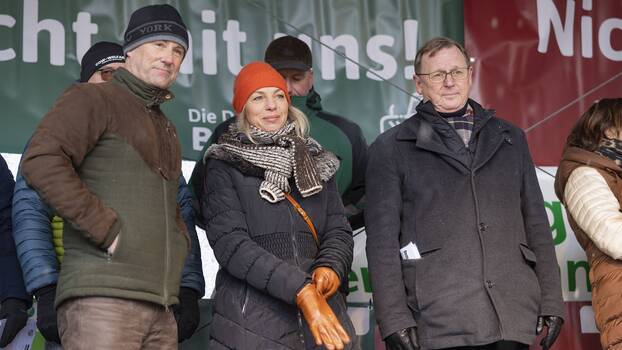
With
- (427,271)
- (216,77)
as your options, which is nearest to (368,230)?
(427,271)

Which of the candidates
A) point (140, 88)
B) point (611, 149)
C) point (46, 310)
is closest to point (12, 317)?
point (46, 310)

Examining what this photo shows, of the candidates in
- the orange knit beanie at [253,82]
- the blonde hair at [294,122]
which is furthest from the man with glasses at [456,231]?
the orange knit beanie at [253,82]

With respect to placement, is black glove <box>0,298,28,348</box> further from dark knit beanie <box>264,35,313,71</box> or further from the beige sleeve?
the beige sleeve

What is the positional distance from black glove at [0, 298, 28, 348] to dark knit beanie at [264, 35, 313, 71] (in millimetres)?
1602

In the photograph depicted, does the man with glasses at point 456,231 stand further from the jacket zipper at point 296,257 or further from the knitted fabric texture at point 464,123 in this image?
the jacket zipper at point 296,257

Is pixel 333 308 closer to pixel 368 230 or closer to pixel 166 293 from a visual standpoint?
pixel 368 230

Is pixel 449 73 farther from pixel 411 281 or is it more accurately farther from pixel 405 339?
pixel 405 339

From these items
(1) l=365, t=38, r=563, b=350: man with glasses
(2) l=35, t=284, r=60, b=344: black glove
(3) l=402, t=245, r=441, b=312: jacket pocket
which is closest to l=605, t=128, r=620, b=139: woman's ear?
(1) l=365, t=38, r=563, b=350: man with glasses

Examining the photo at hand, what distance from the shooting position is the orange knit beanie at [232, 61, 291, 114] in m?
4.19

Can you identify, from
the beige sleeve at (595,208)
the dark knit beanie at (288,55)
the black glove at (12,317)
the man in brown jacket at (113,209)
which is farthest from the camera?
the dark knit beanie at (288,55)

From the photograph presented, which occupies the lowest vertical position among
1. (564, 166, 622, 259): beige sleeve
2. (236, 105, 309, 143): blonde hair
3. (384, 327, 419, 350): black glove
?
(384, 327, 419, 350): black glove

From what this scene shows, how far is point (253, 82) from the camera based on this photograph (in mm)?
4199

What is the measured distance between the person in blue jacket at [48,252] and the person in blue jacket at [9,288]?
4.1 inches

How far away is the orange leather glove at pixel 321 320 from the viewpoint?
3.51m
